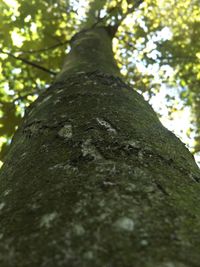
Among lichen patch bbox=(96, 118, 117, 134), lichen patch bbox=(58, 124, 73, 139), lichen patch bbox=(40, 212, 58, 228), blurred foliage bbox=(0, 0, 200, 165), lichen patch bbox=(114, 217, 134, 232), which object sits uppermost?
blurred foliage bbox=(0, 0, 200, 165)

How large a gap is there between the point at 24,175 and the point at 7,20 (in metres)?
4.40

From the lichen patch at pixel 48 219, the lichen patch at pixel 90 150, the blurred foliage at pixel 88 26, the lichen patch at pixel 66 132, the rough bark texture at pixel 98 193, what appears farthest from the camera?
the blurred foliage at pixel 88 26

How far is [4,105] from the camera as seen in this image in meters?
5.78

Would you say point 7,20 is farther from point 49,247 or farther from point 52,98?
point 49,247

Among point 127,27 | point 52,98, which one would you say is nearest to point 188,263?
point 52,98

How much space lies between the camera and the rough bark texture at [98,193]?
98 centimetres

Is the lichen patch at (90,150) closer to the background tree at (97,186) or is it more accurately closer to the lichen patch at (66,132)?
the background tree at (97,186)

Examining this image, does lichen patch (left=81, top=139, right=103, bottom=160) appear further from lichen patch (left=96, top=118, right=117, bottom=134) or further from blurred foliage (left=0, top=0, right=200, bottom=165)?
blurred foliage (left=0, top=0, right=200, bottom=165)

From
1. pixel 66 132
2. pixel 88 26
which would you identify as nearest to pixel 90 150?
pixel 66 132

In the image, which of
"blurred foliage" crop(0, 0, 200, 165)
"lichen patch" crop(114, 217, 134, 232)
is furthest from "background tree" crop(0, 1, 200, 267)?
"blurred foliage" crop(0, 0, 200, 165)

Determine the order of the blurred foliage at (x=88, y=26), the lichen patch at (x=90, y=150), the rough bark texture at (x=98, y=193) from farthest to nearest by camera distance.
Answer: the blurred foliage at (x=88, y=26) → the lichen patch at (x=90, y=150) → the rough bark texture at (x=98, y=193)

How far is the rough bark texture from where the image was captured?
980 mm

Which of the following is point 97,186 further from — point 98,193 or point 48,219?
point 48,219

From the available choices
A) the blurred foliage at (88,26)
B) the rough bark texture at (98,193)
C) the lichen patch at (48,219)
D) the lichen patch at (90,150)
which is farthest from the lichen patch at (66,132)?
the blurred foliage at (88,26)
